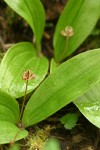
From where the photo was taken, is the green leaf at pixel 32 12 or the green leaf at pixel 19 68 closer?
the green leaf at pixel 19 68

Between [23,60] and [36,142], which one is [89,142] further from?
[23,60]

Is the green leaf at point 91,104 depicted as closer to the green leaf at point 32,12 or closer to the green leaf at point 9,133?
the green leaf at point 9,133

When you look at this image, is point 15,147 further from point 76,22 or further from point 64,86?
point 76,22

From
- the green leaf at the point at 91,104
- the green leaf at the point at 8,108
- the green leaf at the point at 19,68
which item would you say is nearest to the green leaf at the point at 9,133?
the green leaf at the point at 8,108

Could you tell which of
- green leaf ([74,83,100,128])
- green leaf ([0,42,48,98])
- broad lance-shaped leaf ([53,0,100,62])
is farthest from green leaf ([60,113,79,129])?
broad lance-shaped leaf ([53,0,100,62])

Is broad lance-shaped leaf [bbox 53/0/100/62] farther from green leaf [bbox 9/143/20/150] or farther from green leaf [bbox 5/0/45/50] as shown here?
green leaf [bbox 9/143/20/150]

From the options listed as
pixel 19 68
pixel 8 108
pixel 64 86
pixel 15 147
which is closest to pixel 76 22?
pixel 19 68
